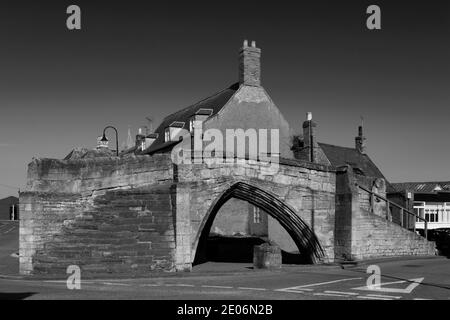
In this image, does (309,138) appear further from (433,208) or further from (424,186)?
(424,186)

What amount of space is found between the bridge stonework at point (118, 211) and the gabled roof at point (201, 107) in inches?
528

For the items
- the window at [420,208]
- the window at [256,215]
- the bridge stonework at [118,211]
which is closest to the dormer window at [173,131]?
the window at [256,215]

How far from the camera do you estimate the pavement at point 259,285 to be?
11.0 meters

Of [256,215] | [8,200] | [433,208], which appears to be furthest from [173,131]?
[8,200]

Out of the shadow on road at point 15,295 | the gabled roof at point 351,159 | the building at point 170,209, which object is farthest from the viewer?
the gabled roof at point 351,159

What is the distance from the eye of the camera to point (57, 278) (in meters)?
13.9

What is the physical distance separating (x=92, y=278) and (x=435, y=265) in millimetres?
11778

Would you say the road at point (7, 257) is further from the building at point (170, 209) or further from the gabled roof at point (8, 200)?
the gabled roof at point (8, 200)

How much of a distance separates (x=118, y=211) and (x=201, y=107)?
19073 millimetres

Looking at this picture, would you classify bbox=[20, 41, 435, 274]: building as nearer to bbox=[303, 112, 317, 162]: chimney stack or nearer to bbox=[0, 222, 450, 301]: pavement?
bbox=[0, 222, 450, 301]: pavement

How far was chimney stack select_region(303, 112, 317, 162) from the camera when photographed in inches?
1256
